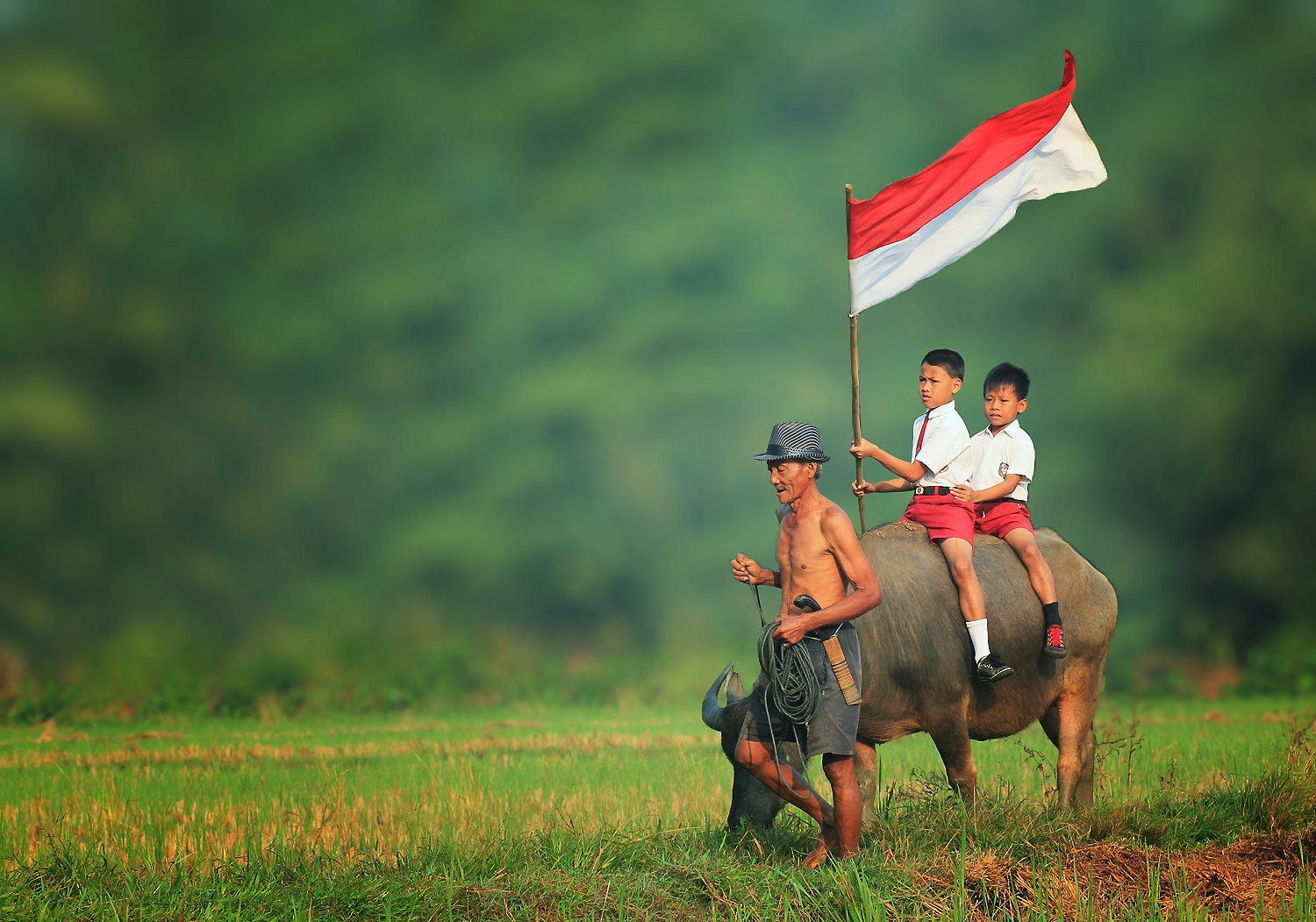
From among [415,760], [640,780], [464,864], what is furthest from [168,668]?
[464,864]

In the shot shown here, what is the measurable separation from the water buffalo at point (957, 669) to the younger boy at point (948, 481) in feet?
0.31

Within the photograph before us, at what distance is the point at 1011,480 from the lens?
636cm

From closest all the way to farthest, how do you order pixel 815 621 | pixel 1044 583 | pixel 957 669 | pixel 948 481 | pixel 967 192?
pixel 815 621, pixel 957 669, pixel 948 481, pixel 1044 583, pixel 967 192

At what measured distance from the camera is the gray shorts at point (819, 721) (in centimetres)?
530

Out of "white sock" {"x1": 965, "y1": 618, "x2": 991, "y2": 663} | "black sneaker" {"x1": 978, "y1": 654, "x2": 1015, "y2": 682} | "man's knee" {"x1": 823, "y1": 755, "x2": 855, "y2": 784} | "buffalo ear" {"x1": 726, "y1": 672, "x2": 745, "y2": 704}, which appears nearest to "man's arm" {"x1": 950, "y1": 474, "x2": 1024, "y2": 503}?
"white sock" {"x1": 965, "y1": 618, "x2": 991, "y2": 663}

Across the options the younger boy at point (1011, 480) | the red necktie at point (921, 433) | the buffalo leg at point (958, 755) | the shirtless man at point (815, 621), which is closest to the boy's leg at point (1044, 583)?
the younger boy at point (1011, 480)

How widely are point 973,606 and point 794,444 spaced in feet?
4.19

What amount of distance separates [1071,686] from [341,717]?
6.10m

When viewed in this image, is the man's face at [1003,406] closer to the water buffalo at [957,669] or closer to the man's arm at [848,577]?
the water buffalo at [957,669]

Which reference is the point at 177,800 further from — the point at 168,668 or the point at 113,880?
the point at 168,668

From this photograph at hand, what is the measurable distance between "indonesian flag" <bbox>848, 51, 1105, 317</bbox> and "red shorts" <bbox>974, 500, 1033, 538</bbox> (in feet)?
3.80

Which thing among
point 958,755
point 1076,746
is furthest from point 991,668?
point 1076,746

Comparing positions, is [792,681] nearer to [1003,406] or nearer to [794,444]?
[794,444]

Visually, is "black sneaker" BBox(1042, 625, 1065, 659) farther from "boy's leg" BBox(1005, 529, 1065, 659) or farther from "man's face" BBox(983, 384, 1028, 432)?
"man's face" BBox(983, 384, 1028, 432)
